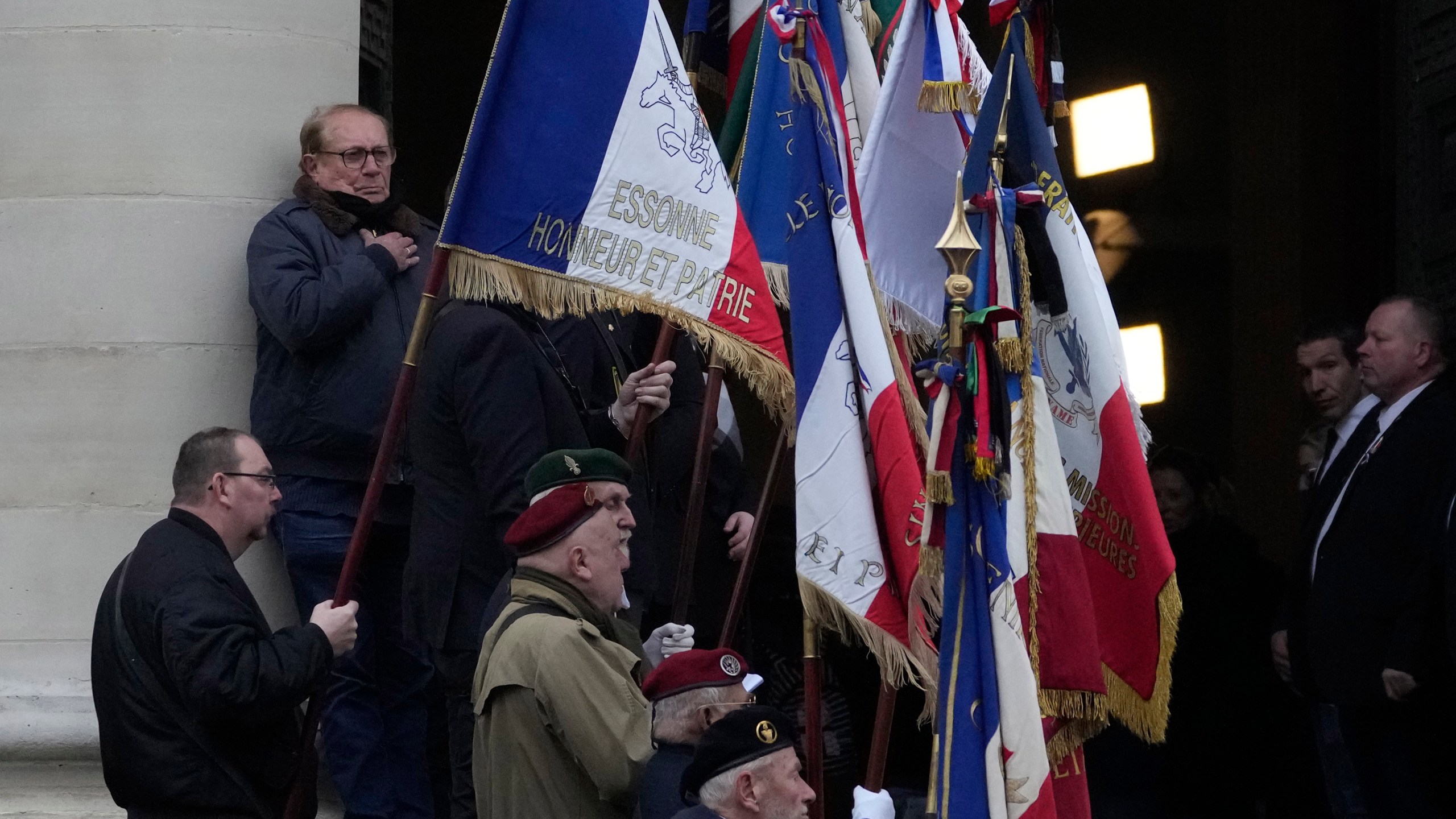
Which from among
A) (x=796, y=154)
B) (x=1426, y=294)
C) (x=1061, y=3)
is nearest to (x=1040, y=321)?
(x=796, y=154)

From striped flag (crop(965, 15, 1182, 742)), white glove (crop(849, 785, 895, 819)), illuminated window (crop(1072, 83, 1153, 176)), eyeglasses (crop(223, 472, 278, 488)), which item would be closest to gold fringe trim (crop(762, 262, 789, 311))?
striped flag (crop(965, 15, 1182, 742))

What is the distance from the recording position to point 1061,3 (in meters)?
13.3

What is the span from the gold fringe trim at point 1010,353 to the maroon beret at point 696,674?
1.02 meters

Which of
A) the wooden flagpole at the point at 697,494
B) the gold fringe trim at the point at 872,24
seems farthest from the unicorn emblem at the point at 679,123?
the gold fringe trim at the point at 872,24

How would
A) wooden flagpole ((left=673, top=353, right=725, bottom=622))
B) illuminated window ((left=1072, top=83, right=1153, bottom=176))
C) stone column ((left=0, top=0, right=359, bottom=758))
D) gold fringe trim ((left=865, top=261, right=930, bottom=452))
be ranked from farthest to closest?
illuminated window ((left=1072, top=83, right=1153, bottom=176)), stone column ((left=0, top=0, right=359, bottom=758)), wooden flagpole ((left=673, top=353, right=725, bottom=622)), gold fringe trim ((left=865, top=261, right=930, bottom=452))

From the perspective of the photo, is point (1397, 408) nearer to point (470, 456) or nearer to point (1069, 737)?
point (1069, 737)

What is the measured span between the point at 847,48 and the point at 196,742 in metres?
3.03

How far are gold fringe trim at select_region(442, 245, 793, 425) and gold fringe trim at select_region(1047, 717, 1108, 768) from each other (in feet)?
4.08

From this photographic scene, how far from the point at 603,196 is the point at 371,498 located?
3.54 feet

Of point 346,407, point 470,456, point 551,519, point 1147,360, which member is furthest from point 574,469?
point 1147,360

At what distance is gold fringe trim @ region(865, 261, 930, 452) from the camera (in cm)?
584

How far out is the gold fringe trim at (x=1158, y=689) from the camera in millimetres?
5730

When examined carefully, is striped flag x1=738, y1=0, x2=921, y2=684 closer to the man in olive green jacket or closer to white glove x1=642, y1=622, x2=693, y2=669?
white glove x1=642, y1=622, x2=693, y2=669

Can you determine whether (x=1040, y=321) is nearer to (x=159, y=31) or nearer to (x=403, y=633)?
(x=403, y=633)
